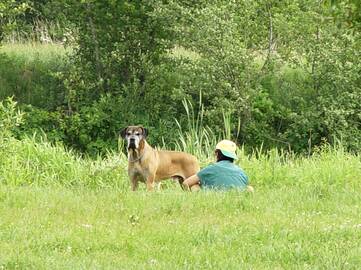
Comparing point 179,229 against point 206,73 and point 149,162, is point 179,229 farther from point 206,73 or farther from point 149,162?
point 206,73

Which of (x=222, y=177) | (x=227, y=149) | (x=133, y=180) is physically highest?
(x=227, y=149)

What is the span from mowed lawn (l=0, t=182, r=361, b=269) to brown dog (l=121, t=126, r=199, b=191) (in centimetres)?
203

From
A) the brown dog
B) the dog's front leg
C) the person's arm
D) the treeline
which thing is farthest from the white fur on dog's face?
the treeline

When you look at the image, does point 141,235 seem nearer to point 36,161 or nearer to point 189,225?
point 189,225

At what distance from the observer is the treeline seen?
66.6 ft

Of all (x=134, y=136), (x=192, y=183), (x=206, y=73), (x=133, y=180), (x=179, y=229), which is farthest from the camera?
(x=206, y=73)

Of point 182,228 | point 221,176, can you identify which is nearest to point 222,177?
point 221,176

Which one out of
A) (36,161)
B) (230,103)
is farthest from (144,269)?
(230,103)

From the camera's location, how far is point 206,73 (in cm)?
2020

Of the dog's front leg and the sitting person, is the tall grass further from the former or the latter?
the dog's front leg

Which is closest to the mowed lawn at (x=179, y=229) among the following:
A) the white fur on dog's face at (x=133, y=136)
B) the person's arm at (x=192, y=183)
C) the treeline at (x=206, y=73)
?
the person's arm at (x=192, y=183)

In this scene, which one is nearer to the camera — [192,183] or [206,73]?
[192,183]

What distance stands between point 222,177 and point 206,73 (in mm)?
9665

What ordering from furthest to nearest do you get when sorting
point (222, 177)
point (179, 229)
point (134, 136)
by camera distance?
point (134, 136) < point (222, 177) < point (179, 229)
